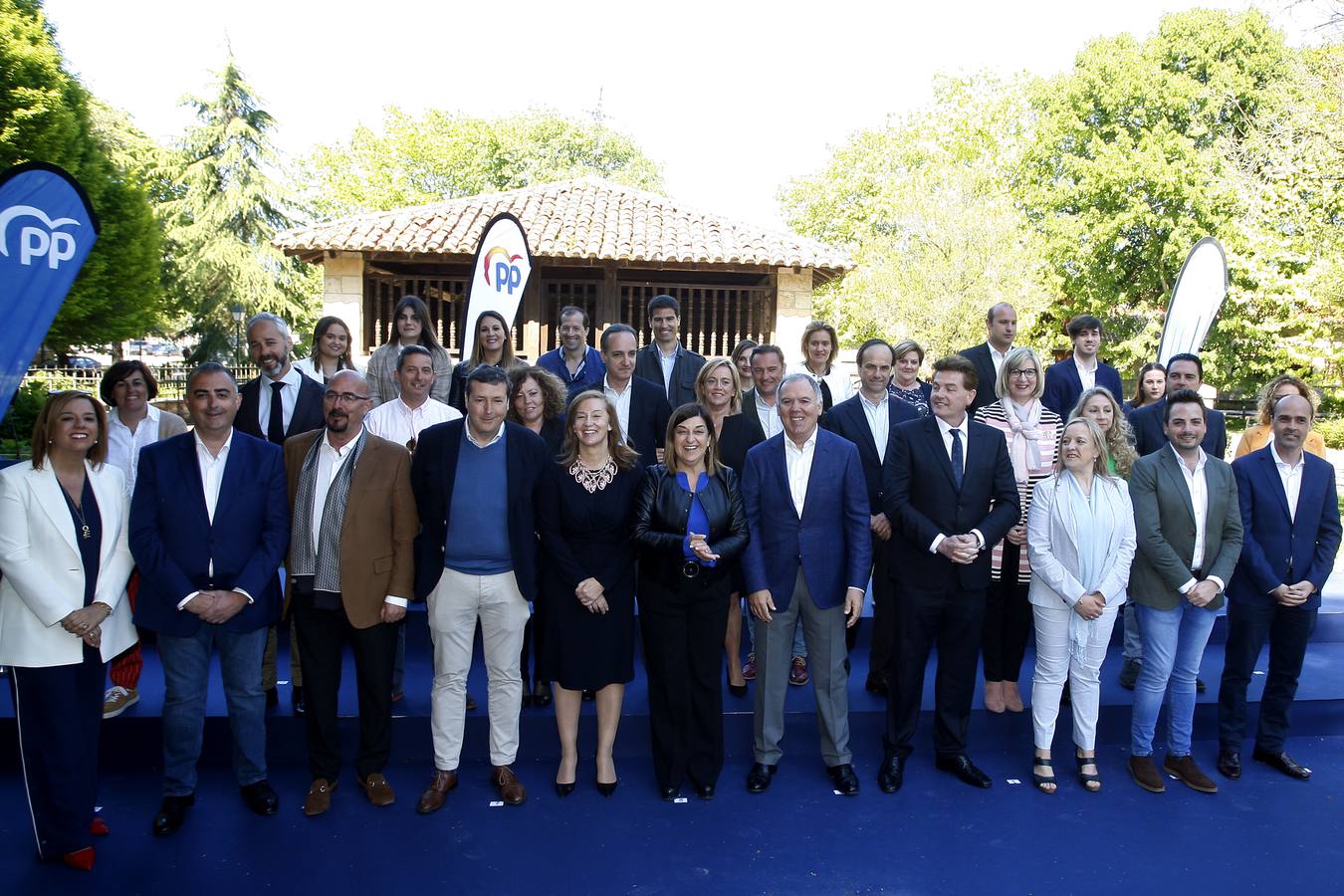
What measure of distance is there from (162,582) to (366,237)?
409 inches

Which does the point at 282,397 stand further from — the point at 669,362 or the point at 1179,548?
the point at 1179,548

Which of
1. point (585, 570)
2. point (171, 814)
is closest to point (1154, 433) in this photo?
point (585, 570)

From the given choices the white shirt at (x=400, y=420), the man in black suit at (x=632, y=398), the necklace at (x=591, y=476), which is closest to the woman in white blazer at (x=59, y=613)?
the white shirt at (x=400, y=420)

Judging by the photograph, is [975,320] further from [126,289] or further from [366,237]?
[126,289]

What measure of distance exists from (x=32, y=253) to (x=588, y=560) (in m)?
2.51

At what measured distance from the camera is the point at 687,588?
3746mm

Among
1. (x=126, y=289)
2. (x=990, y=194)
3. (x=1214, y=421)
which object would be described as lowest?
(x=1214, y=421)

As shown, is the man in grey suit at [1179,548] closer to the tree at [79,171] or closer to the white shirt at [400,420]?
the white shirt at [400,420]

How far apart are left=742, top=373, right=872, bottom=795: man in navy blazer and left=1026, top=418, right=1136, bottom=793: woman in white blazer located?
2.89 feet

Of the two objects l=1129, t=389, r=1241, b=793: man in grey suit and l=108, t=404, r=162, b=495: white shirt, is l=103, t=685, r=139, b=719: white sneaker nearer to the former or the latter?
l=108, t=404, r=162, b=495: white shirt

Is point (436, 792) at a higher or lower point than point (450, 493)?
lower

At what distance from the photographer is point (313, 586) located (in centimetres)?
360

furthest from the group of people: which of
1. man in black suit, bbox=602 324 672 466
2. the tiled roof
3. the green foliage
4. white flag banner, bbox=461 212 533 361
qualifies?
the green foliage

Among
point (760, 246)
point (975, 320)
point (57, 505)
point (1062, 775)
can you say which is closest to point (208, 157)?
point (760, 246)
